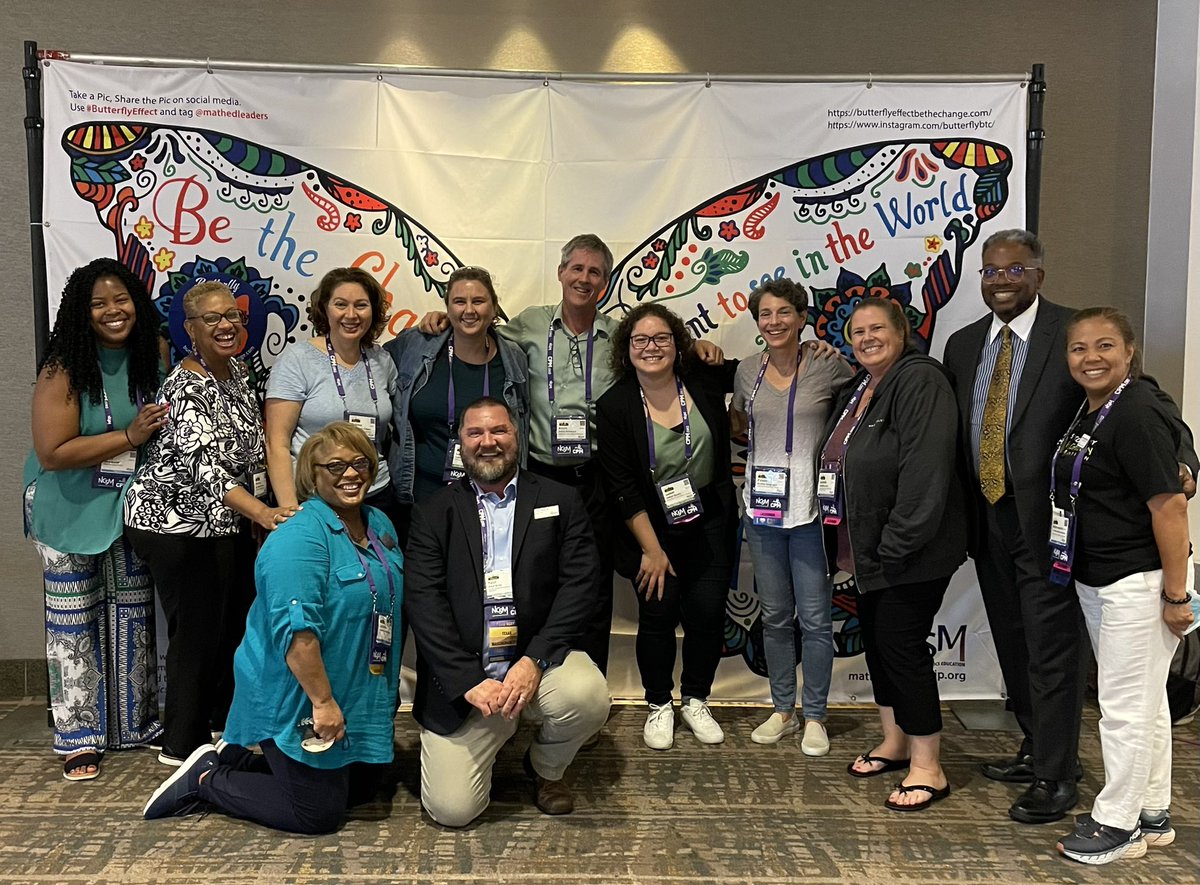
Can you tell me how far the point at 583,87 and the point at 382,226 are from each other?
37.8 inches

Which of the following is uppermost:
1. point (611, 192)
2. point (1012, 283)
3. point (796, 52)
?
point (796, 52)

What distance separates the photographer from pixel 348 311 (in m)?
3.13

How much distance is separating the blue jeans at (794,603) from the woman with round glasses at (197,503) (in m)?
1.66

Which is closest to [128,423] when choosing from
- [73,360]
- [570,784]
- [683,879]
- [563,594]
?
[73,360]

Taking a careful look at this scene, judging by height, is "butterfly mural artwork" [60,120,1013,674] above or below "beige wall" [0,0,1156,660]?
below

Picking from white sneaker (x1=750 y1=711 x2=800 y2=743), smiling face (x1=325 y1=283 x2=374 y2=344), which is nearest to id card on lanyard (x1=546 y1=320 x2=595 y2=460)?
smiling face (x1=325 y1=283 x2=374 y2=344)

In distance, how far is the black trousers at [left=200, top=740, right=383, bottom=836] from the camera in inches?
103

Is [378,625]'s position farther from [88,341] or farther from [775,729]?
[775,729]

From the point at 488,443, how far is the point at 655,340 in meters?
0.75

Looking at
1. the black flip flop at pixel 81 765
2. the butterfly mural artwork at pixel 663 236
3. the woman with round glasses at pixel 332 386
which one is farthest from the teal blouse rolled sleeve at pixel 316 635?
the butterfly mural artwork at pixel 663 236

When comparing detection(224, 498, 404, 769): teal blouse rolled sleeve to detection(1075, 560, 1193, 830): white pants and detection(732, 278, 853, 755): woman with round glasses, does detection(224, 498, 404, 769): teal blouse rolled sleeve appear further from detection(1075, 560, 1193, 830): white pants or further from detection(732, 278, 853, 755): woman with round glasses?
detection(1075, 560, 1193, 830): white pants

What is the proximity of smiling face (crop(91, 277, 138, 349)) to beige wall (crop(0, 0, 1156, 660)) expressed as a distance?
105 centimetres

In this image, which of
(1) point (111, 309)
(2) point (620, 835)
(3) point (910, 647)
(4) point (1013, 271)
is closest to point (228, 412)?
(1) point (111, 309)

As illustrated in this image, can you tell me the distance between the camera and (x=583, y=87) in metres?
3.67
